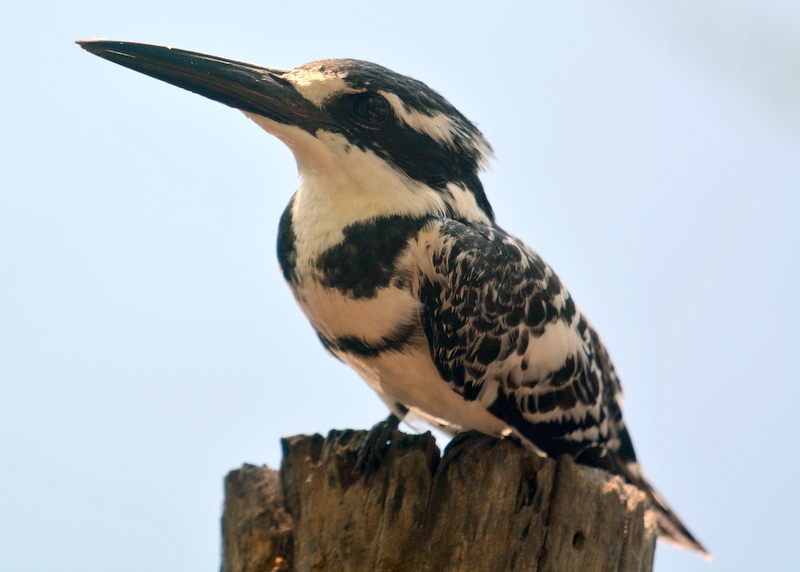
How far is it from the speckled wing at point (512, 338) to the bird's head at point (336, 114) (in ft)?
0.93

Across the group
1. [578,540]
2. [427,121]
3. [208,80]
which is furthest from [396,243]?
[578,540]

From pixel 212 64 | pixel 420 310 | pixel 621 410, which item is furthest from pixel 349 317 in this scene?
pixel 621 410

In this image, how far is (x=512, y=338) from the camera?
Result: 3.35m

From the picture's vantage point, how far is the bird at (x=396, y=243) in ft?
10.6

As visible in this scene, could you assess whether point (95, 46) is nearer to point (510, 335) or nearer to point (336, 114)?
point (336, 114)

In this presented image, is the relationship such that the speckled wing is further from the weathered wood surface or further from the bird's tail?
the bird's tail

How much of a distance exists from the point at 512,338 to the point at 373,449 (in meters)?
0.76

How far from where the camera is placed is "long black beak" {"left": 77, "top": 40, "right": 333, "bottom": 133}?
128 inches

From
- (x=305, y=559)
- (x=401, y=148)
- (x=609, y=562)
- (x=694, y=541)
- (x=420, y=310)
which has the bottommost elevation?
(x=305, y=559)

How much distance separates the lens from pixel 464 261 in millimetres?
3170

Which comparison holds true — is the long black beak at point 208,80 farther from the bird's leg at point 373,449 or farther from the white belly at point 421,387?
the bird's leg at point 373,449

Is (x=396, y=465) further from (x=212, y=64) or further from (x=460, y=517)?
(x=212, y=64)

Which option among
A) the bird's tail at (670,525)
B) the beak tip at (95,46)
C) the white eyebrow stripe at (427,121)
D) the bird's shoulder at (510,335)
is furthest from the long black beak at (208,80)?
the bird's tail at (670,525)

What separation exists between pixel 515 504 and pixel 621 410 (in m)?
1.32
